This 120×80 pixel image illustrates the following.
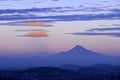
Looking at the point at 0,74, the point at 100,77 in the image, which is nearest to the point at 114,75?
the point at 100,77

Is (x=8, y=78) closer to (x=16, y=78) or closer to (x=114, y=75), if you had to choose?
(x=16, y=78)

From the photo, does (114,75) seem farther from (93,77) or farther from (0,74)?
(0,74)

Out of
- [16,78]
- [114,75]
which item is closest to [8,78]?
[16,78]

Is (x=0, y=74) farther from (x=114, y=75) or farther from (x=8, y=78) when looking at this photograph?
(x=114, y=75)

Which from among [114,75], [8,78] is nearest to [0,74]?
[8,78]
